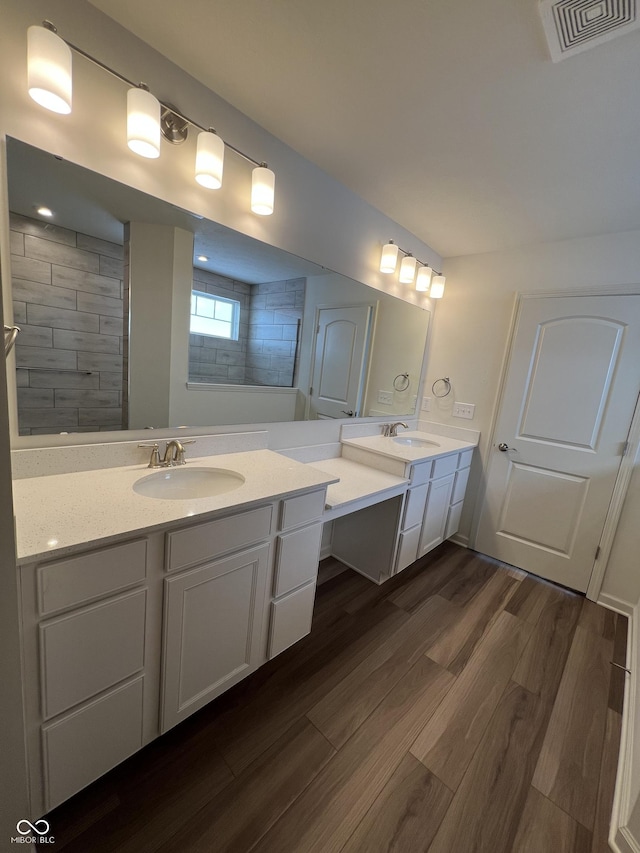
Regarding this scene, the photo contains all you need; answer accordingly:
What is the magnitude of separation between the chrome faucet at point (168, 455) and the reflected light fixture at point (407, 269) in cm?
182

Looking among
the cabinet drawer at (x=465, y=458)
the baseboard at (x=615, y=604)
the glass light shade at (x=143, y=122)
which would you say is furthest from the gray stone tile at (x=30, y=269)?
the baseboard at (x=615, y=604)

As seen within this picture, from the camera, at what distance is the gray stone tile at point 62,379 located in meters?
1.07

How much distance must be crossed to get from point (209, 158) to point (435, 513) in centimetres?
232

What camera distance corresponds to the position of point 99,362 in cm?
117

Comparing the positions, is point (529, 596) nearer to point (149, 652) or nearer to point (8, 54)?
point (149, 652)

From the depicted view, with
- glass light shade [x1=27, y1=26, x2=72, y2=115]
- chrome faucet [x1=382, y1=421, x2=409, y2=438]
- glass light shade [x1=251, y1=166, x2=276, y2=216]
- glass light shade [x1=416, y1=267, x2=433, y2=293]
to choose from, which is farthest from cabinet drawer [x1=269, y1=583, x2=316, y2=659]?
glass light shade [x1=416, y1=267, x2=433, y2=293]

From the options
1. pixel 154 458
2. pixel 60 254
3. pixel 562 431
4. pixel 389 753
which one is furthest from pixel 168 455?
pixel 562 431

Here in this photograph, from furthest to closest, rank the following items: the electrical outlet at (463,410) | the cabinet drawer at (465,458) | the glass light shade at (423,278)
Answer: the electrical outlet at (463,410)
the cabinet drawer at (465,458)
the glass light shade at (423,278)

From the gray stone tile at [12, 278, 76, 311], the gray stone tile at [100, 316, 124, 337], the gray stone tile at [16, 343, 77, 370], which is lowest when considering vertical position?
the gray stone tile at [16, 343, 77, 370]

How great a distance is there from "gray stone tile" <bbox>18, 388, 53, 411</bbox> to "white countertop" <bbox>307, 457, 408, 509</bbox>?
1112 millimetres

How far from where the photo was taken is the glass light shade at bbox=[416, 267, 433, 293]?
2.42m

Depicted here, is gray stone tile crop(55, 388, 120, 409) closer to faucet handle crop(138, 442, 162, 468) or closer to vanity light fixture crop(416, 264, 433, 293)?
faucet handle crop(138, 442, 162, 468)

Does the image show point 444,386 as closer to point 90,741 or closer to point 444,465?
point 444,465

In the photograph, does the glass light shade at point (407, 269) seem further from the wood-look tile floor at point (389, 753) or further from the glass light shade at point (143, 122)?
the wood-look tile floor at point (389, 753)
